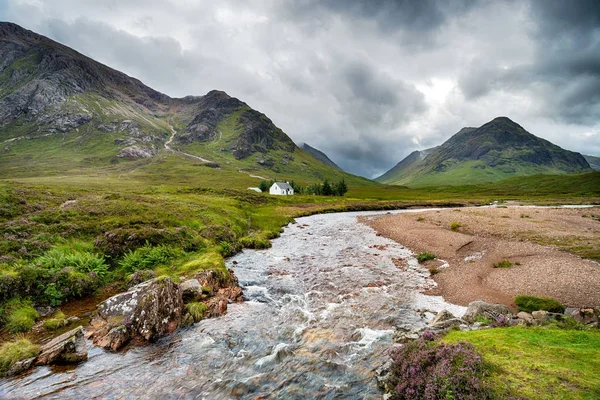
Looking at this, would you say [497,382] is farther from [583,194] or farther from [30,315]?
[583,194]

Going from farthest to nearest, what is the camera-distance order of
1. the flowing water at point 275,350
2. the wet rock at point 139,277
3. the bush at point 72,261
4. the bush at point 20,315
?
the wet rock at point 139,277 → the bush at point 72,261 → the bush at point 20,315 → the flowing water at point 275,350

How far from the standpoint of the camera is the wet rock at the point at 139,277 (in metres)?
19.4

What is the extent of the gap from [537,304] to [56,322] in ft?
89.0

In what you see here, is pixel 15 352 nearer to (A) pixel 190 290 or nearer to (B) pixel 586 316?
(A) pixel 190 290

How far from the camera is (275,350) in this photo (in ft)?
43.8

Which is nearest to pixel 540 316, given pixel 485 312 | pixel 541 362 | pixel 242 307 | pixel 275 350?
pixel 485 312

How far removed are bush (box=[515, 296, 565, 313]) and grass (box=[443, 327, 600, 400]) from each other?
749 centimetres

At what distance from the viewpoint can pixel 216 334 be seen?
48.2 ft

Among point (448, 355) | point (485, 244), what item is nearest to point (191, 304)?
point (448, 355)

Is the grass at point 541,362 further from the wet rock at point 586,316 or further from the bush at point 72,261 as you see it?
the bush at point 72,261

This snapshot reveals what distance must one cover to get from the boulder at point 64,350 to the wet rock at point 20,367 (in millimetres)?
267

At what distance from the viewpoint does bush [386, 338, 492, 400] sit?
730cm

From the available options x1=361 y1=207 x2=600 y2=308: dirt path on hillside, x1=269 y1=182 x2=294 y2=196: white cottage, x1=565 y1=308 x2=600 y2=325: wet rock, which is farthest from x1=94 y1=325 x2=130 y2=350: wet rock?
x1=269 y1=182 x2=294 y2=196: white cottage

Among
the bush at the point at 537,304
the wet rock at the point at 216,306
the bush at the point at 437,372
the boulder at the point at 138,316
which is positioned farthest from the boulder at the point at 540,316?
the boulder at the point at 138,316
